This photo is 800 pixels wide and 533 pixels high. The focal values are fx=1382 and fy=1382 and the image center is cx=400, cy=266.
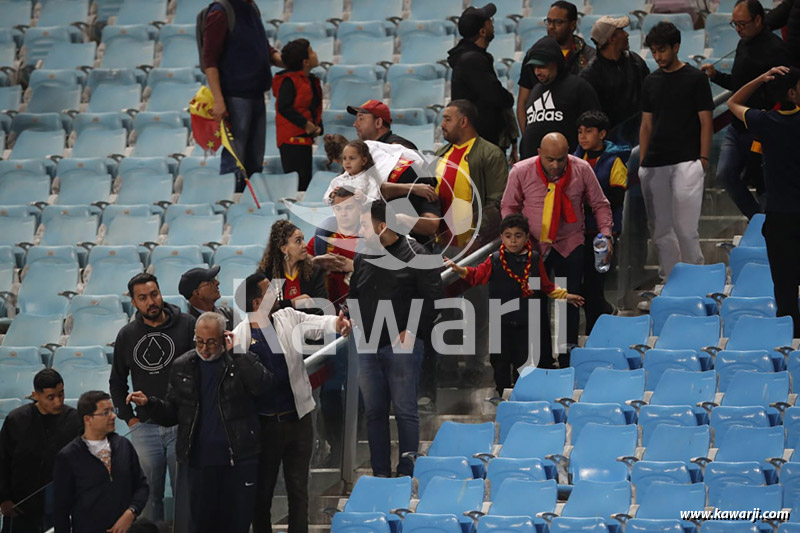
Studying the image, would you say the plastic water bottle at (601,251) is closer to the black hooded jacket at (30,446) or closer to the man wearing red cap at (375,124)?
the man wearing red cap at (375,124)

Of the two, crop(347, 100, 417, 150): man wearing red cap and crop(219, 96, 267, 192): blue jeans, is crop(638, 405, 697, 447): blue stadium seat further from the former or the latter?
crop(219, 96, 267, 192): blue jeans

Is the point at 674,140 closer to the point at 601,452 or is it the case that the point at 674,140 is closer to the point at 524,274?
the point at 524,274

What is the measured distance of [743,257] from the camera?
28.5ft

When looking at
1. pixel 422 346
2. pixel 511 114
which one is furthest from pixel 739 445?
pixel 511 114

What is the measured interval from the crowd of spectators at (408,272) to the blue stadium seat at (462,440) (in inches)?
8.6

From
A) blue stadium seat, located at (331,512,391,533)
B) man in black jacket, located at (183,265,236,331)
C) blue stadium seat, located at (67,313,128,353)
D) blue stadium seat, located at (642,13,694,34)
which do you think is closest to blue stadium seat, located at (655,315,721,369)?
blue stadium seat, located at (331,512,391,533)

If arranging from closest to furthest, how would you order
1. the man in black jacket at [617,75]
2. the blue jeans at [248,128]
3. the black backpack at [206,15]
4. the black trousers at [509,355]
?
the black trousers at [509,355] → the man in black jacket at [617,75] → the black backpack at [206,15] → the blue jeans at [248,128]

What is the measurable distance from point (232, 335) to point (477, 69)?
3168mm

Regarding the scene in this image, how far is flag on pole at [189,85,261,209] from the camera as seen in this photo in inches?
390

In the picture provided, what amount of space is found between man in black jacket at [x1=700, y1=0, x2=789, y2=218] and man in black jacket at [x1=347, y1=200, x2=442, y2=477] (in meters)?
2.59

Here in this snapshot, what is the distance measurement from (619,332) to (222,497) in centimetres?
271

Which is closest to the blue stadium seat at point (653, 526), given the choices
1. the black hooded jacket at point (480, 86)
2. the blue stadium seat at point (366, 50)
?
the black hooded jacket at point (480, 86)

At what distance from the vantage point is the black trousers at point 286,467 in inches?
269

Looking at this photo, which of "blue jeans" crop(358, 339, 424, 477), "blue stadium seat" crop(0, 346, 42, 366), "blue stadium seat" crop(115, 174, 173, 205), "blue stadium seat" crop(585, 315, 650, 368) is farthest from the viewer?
"blue stadium seat" crop(115, 174, 173, 205)
